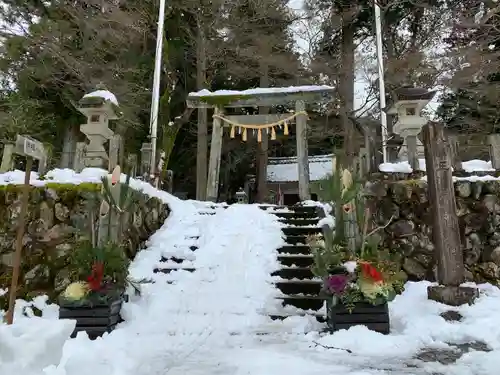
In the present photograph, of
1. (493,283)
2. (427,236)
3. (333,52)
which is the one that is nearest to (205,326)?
(427,236)

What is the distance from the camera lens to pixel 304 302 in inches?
186

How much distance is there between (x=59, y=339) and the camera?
2092 millimetres

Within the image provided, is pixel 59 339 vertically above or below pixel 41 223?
below

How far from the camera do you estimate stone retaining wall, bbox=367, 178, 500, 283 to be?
566 cm

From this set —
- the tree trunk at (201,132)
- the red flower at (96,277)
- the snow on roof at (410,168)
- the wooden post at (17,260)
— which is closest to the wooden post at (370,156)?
the snow on roof at (410,168)

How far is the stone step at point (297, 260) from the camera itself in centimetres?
554

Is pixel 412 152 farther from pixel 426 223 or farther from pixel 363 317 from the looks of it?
pixel 363 317

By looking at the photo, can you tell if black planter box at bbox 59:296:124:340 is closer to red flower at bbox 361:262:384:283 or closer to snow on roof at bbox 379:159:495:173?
red flower at bbox 361:262:384:283

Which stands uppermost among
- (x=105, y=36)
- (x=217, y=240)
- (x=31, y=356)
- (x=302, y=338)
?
(x=105, y=36)

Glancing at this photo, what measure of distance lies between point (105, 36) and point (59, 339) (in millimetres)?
12685

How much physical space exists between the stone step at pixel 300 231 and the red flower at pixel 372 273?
7.58 ft

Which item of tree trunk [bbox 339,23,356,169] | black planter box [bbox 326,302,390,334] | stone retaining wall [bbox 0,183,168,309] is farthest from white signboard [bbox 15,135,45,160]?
tree trunk [bbox 339,23,356,169]

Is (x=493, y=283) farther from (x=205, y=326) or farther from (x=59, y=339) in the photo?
(x=59, y=339)

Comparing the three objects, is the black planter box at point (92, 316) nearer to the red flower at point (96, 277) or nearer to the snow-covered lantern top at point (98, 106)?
the red flower at point (96, 277)
